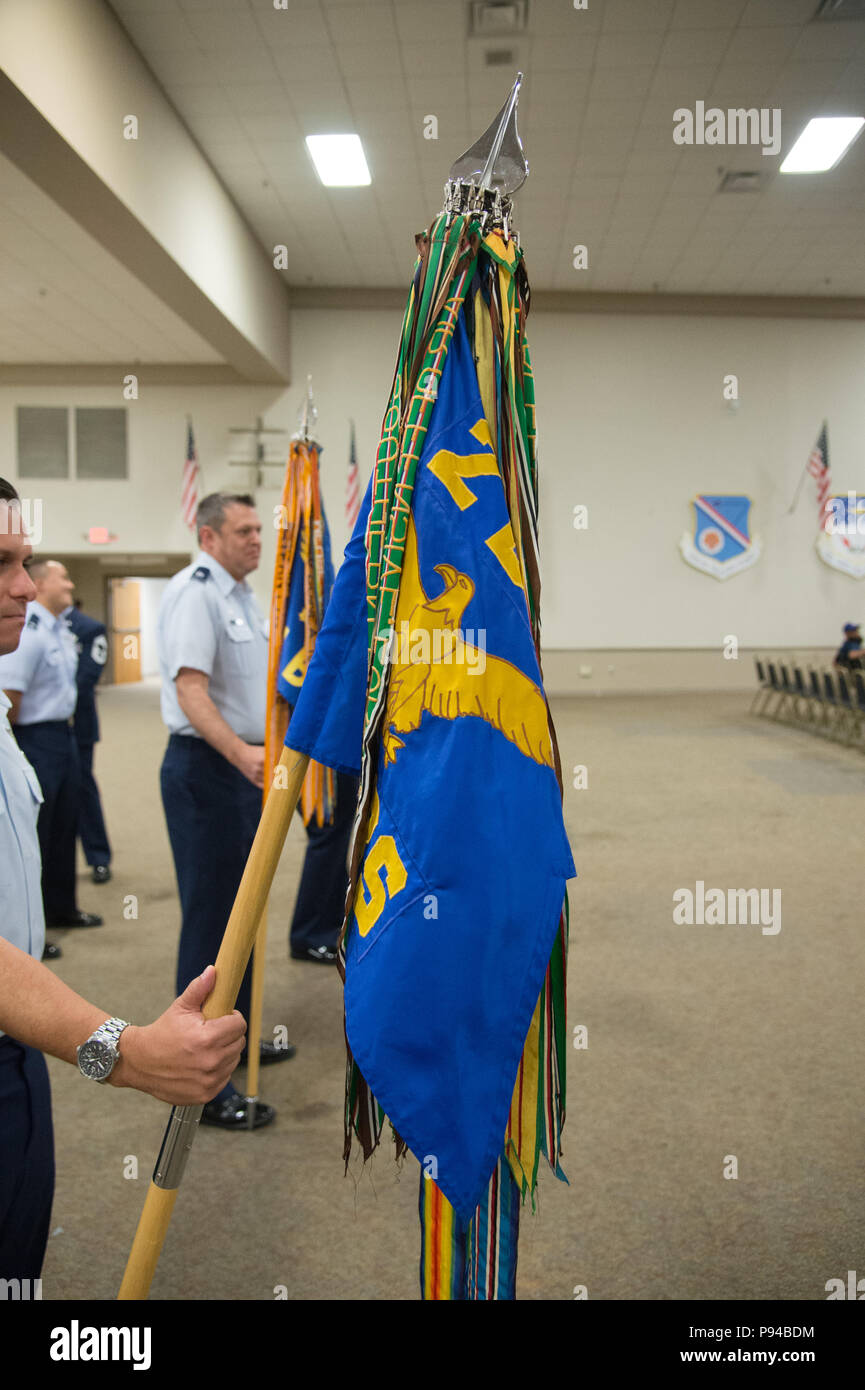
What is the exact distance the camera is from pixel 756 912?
4.76 meters

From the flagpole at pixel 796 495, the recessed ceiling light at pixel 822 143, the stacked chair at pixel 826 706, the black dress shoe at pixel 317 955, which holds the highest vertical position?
the recessed ceiling light at pixel 822 143

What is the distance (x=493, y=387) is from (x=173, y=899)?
4.12 meters

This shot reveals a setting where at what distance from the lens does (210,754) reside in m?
2.92

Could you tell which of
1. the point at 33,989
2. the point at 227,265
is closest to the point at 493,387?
the point at 33,989

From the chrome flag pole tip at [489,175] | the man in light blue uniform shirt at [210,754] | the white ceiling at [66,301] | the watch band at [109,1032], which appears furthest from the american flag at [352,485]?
the watch band at [109,1032]

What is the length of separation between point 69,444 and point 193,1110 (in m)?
15.6

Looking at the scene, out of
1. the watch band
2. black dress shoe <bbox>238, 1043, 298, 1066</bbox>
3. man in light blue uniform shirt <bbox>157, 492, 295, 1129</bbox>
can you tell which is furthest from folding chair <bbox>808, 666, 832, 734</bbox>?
the watch band

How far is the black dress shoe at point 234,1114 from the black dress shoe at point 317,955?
1221mm

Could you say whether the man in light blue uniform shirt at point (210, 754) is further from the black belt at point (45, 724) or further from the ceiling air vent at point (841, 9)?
the ceiling air vent at point (841, 9)

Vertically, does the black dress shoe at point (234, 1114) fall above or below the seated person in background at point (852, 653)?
below

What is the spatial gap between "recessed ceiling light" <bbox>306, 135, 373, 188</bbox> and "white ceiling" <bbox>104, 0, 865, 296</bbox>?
14 cm

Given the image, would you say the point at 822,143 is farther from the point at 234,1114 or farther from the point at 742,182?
the point at 234,1114

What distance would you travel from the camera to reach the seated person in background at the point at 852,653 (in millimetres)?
12350
